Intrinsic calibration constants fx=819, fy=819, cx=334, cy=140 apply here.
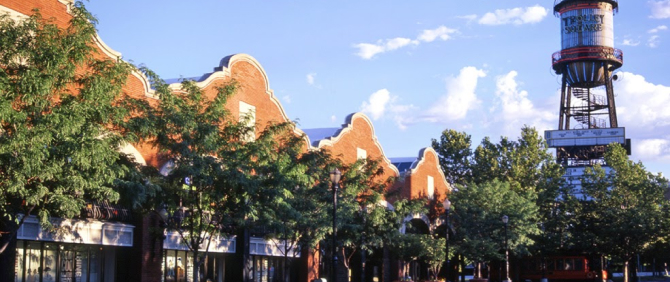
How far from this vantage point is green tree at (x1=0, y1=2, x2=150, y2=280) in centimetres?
1738

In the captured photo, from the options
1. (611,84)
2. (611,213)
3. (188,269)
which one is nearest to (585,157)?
(611,84)

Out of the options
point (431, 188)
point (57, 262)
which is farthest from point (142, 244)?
point (431, 188)

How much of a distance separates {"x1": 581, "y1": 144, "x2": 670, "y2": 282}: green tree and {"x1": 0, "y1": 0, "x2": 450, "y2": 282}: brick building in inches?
1145

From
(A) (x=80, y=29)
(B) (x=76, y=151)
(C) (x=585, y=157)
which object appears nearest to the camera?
(B) (x=76, y=151)

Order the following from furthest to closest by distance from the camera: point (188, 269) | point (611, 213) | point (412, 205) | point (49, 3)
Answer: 1. point (611, 213)
2. point (412, 205)
3. point (188, 269)
4. point (49, 3)

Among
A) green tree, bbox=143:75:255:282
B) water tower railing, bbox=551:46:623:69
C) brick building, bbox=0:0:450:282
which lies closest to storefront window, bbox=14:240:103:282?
brick building, bbox=0:0:450:282

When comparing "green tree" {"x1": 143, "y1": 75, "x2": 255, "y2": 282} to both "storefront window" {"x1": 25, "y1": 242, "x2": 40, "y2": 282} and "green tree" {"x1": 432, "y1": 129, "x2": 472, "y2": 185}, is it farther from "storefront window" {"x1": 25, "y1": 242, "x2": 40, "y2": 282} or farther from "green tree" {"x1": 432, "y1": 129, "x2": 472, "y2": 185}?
"green tree" {"x1": 432, "y1": 129, "x2": 472, "y2": 185}

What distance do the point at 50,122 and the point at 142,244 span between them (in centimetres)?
1267

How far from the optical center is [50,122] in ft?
58.3

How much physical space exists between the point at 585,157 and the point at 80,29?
334 feet

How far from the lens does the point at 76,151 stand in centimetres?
1778

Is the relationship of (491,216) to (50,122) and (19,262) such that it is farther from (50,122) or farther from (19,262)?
(50,122)

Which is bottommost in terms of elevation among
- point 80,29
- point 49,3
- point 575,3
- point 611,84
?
point 80,29

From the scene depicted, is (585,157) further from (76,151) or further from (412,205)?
(76,151)
